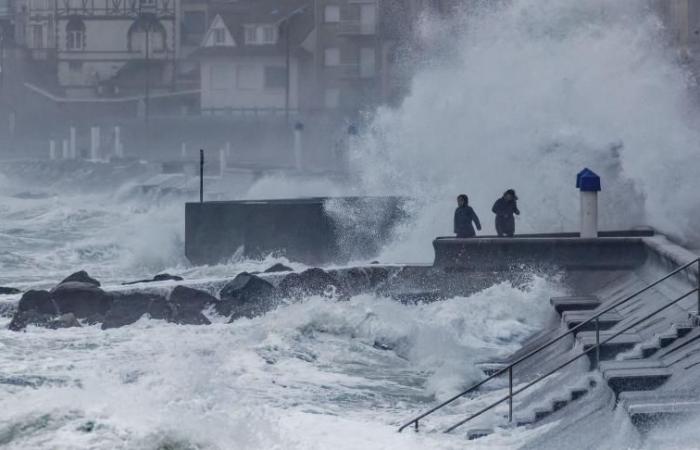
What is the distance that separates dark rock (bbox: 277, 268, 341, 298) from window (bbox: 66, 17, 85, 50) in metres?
62.5

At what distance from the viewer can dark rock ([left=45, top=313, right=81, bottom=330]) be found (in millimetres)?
17062

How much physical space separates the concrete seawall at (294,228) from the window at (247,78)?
45.6m

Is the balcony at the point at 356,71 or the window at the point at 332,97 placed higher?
the balcony at the point at 356,71

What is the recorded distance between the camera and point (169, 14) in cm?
7669

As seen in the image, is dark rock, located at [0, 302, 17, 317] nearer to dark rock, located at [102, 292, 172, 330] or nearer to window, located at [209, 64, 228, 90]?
dark rock, located at [102, 292, 172, 330]

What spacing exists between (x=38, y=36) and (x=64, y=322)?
67535 mm

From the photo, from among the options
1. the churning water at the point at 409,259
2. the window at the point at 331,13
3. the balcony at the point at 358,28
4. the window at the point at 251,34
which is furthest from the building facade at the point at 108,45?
the churning water at the point at 409,259

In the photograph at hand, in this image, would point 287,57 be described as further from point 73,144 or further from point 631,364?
point 631,364

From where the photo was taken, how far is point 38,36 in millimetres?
82000

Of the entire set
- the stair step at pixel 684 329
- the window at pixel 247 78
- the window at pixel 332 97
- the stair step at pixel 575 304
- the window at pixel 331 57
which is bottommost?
the stair step at pixel 575 304

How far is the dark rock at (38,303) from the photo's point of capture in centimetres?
1755

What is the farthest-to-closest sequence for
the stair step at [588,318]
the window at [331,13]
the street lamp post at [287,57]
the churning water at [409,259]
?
the window at [331,13]
the street lamp post at [287,57]
the stair step at [588,318]
the churning water at [409,259]

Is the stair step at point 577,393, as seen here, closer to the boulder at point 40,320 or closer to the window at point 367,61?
the boulder at point 40,320

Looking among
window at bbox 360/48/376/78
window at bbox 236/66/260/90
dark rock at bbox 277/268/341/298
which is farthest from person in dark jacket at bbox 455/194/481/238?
window at bbox 236/66/260/90
